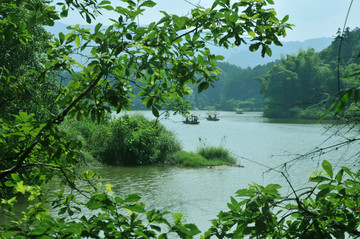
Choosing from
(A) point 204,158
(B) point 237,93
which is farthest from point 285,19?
(B) point 237,93

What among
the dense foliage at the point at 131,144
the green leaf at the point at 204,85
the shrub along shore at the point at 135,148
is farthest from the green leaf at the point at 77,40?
the dense foliage at the point at 131,144

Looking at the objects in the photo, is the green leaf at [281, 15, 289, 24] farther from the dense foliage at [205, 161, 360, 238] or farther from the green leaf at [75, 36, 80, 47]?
the green leaf at [75, 36, 80, 47]

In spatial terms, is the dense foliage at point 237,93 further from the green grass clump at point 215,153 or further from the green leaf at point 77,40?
the green leaf at point 77,40

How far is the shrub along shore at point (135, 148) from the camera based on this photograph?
12609mm

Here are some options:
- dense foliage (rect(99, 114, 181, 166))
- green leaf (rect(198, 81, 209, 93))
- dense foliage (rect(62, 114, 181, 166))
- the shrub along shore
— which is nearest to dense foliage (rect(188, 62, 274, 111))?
the shrub along shore

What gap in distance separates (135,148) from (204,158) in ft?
8.51

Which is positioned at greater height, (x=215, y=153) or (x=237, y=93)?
(x=237, y=93)

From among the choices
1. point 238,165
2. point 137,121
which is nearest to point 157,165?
point 137,121

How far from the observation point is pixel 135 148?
12602mm

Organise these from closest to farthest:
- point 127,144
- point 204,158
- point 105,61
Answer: point 105,61 → point 127,144 → point 204,158

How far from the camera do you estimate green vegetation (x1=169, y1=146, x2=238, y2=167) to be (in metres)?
12.9

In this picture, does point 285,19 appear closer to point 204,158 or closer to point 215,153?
point 204,158

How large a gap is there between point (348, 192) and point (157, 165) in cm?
1166

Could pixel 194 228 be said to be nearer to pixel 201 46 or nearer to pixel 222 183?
pixel 201 46
